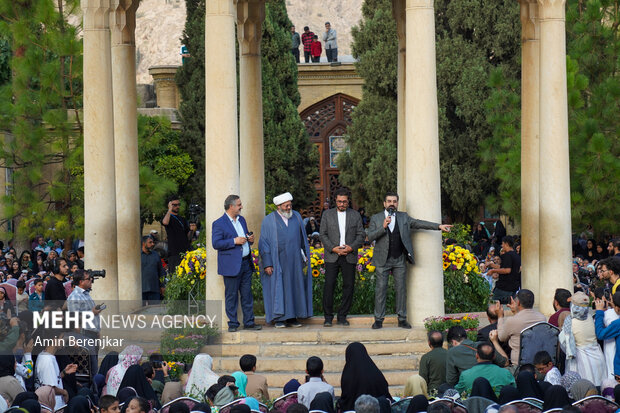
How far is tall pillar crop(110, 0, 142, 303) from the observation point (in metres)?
18.6

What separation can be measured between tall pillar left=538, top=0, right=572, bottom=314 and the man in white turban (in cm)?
388

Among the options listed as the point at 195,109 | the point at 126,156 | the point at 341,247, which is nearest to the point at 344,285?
the point at 341,247

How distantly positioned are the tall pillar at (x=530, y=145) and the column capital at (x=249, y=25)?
4917mm

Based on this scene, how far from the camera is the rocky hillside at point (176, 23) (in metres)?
84.6

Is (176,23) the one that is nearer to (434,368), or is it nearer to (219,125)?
(219,125)

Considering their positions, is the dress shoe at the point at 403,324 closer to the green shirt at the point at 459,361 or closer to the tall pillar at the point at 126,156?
the green shirt at the point at 459,361

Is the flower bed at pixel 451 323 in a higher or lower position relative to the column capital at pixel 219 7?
lower

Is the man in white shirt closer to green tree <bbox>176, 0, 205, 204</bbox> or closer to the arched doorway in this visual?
green tree <bbox>176, 0, 205, 204</bbox>

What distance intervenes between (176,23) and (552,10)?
236 feet

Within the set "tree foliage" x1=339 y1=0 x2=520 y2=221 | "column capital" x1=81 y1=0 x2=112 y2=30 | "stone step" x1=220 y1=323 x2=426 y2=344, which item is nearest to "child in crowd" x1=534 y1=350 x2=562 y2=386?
"stone step" x1=220 y1=323 x2=426 y2=344

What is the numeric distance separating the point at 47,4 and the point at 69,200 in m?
4.38

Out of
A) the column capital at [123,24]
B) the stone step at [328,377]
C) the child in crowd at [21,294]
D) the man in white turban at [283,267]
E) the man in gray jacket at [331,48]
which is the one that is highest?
the man in gray jacket at [331,48]

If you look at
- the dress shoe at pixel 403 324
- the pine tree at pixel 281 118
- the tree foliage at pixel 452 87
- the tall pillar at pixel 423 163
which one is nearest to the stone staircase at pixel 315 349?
the dress shoe at pixel 403 324

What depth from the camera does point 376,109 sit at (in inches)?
1316
